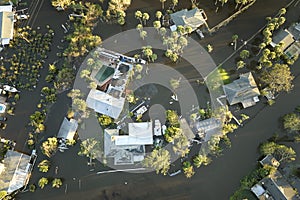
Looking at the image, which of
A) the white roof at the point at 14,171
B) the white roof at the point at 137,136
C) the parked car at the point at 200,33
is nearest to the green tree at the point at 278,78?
the parked car at the point at 200,33

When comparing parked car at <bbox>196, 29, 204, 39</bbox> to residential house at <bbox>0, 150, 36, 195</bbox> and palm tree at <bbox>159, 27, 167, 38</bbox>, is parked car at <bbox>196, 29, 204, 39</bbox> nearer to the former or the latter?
palm tree at <bbox>159, 27, 167, 38</bbox>

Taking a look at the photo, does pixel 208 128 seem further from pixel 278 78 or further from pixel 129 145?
pixel 278 78

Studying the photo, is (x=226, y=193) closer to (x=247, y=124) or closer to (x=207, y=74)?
(x=247, y=124)

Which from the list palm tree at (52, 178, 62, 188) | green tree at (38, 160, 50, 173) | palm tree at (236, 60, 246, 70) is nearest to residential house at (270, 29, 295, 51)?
palm tree at (236, 60, 246, 70)

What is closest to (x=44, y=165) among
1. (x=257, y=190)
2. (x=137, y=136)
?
(x=137, y=136)

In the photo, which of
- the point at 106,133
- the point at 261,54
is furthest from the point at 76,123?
the point at 261,54

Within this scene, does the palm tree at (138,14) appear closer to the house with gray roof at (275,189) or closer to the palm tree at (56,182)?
the palm tree at (56,182)
